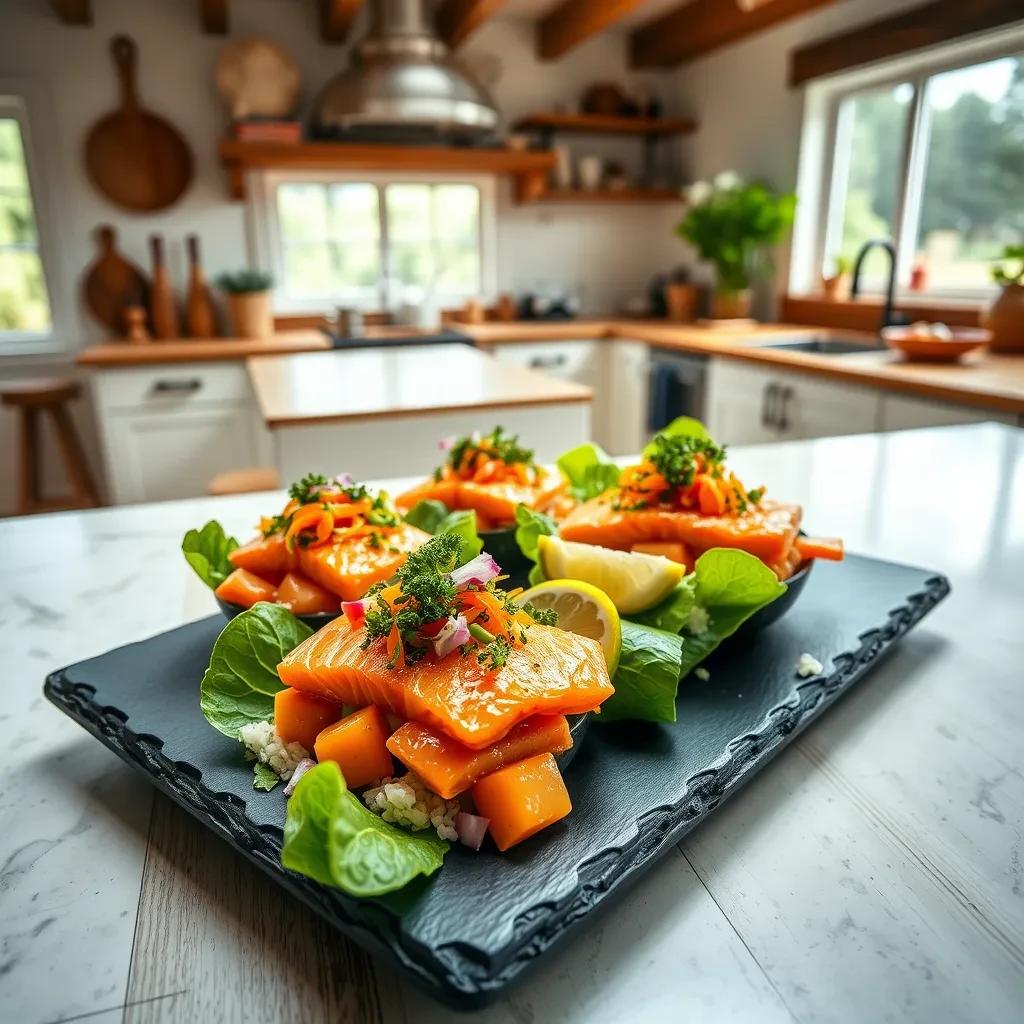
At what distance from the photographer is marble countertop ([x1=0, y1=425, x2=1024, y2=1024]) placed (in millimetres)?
434

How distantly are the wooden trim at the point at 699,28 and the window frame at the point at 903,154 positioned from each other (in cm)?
34

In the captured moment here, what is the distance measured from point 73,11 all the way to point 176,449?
192 cm

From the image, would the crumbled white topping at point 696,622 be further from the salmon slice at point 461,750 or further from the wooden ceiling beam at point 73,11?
the wooden ceiling beam at point 73,11

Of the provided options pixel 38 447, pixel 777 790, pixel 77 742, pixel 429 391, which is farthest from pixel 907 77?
pixel 38 447

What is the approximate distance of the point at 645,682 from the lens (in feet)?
1.97

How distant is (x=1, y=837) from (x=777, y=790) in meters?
0.56

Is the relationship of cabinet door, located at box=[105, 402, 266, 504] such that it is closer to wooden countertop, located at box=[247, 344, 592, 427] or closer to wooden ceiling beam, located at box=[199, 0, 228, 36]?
wooden countertop, located at box=[247, 344, 592, 427]

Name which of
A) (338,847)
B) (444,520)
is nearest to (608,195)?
(444,520)

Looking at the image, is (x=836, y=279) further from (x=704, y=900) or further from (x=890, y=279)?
(x=704, y=900)

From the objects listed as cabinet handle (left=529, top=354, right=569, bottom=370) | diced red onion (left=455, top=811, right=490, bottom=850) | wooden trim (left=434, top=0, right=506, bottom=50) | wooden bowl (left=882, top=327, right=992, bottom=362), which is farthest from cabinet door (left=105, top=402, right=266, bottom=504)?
diced red onion (left=455, top=811, right=490, bottom=850)

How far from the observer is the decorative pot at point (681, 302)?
427 centimetres

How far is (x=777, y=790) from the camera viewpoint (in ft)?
1.98

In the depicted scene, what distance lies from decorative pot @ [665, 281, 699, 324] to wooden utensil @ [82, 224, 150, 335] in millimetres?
2623


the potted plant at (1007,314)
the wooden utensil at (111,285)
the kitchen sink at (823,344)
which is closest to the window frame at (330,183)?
the wooden utensil at (111,285)
